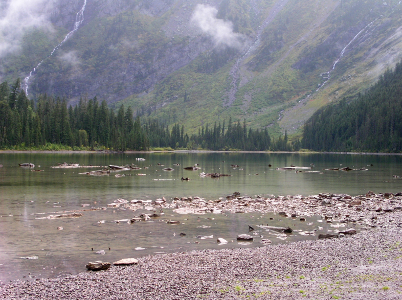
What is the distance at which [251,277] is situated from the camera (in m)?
17.4

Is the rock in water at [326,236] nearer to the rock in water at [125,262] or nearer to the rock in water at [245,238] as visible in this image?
the rock in water at [245,238]

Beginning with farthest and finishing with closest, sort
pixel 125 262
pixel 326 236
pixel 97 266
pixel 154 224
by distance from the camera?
pixel 154 224, pixel 326 236, pixel 125 262, pixel 97 266

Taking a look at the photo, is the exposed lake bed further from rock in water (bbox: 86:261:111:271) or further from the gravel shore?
the gravel shore

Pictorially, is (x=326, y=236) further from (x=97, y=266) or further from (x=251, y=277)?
(x=97, y=266)

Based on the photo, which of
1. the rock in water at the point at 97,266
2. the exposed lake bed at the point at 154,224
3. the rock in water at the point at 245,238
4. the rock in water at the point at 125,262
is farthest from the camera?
the rock in water at the point at 245,238

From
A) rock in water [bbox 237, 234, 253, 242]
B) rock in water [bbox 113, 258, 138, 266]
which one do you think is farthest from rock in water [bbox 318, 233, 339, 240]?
rock in water [bbox 113, 258, 138, 266]

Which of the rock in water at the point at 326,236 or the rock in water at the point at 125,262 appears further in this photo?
the rock in water at the point at 326,236

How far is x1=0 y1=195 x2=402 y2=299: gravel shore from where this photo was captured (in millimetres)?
15180

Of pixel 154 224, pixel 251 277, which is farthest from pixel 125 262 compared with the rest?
pixel 154 224

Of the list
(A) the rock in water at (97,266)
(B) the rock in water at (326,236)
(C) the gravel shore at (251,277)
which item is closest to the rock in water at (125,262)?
(C) the gravel shore at (251,277)

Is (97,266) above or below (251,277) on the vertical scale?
above

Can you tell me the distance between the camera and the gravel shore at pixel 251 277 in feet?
49.8

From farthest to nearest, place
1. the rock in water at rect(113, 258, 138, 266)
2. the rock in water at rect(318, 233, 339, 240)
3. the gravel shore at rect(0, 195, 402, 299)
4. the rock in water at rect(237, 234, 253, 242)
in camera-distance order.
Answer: the rock in water at rect(318, 233, 339, 240)
the rock in water at rect(237, 234, 253, 242)
the rock in water at rect(113, 258, 138, 266)
the gravel shore at rect(0, 195, 402, 299)

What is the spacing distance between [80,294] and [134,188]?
37012 millimetres
